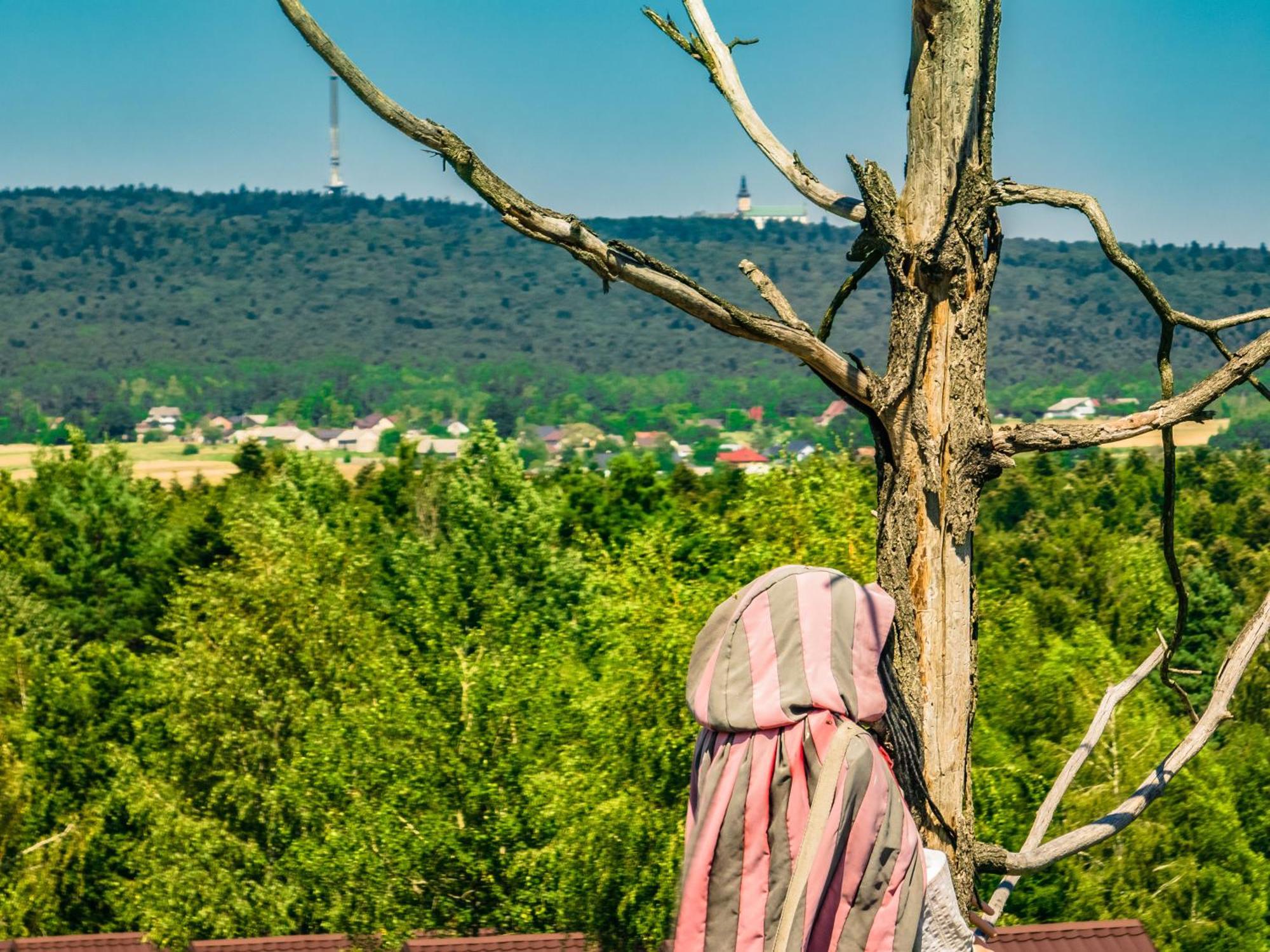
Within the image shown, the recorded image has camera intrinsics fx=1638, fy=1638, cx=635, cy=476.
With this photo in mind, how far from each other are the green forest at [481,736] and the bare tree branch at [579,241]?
32.6 ft

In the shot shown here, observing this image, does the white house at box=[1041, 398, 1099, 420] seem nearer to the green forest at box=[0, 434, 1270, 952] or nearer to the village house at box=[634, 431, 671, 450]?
the village house at box=[634, 431, 671, 450]

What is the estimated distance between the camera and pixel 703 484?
65.6m

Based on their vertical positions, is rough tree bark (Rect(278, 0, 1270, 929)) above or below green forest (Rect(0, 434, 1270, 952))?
above

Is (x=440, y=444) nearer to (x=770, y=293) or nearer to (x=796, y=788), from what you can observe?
(x=770, y=293)

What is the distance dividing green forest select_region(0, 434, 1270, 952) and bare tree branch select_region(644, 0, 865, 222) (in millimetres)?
Answer: 9608

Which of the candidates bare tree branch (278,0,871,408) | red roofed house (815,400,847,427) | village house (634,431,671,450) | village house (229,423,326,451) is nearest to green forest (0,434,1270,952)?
bare tree branch (278,0,871,408)

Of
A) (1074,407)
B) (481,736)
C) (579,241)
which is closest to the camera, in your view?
(579,241)

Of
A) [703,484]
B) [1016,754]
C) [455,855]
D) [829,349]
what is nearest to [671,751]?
[455,855]

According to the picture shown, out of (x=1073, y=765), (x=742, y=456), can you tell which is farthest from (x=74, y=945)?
(x=742, y=456)

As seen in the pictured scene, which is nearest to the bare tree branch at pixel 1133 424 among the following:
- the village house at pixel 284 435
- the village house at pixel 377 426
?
the village house at pixel 284 435

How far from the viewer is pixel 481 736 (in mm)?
22641

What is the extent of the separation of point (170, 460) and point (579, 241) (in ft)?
585

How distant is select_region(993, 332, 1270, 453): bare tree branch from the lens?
9.69ft

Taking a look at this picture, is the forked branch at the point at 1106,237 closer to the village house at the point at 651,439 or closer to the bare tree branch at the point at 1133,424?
the bare tree branch at the point at 1133,424
